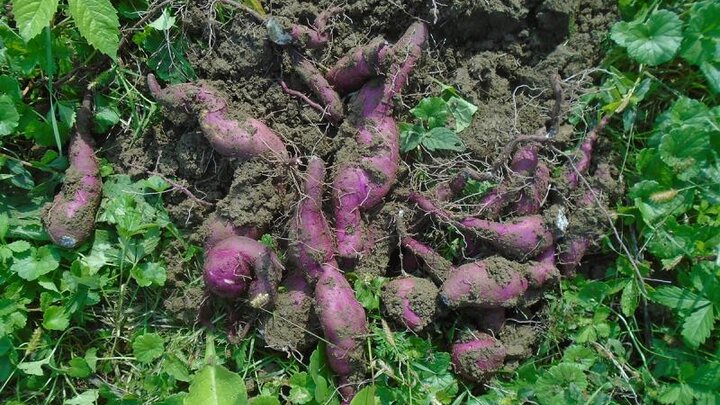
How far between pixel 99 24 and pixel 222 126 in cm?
47

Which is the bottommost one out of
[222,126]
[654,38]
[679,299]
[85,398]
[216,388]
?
[85,398]

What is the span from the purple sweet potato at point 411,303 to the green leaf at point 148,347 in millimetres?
713

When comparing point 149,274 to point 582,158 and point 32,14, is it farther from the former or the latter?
point 582,158

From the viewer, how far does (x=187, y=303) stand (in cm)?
177

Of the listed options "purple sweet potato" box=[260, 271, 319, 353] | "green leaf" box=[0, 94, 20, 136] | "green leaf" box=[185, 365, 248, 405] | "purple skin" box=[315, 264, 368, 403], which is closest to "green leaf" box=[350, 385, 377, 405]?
"purple skin" box=[315, 264, 368, 403]

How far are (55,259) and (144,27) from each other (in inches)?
31.5

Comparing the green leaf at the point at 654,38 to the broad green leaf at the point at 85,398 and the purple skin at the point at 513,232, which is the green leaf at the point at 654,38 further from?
the broad green leaf at the point at 85,398

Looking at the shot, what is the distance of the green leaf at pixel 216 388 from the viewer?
1.69 m

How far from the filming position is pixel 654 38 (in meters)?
1.70

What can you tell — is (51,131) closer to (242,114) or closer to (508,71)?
(242,114)

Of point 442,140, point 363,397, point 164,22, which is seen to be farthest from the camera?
point 164,22

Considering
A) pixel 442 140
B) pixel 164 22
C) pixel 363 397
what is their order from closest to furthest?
pixel 363 397
pixel 442 140
pixel 164 22

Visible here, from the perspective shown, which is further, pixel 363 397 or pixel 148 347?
pixel 148 347

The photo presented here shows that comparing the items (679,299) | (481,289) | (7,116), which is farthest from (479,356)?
(7,116)
